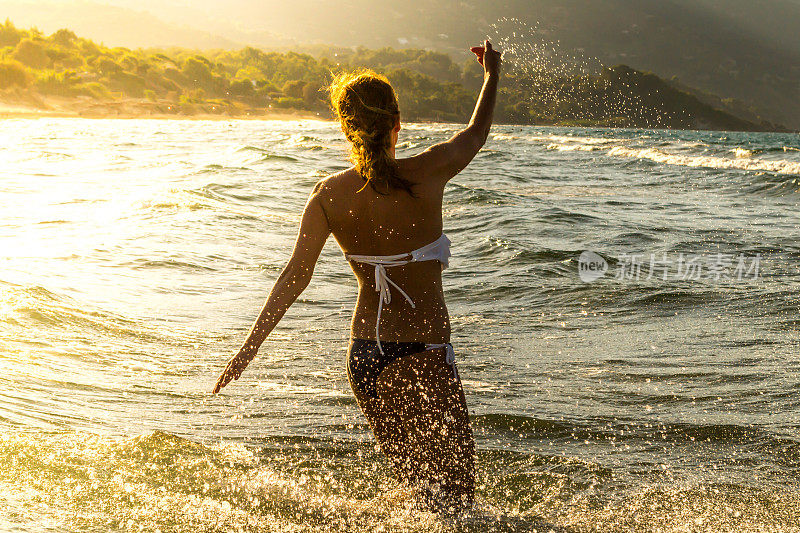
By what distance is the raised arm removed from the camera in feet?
10.4

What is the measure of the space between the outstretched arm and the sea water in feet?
2.79

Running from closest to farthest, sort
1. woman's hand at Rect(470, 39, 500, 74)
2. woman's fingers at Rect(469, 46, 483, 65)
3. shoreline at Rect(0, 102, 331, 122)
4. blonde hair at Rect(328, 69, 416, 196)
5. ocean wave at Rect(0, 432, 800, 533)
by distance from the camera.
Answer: blonde hair at Rect(328, 69, 416, 196) → ocean wave at Rect(0, 432, 800, 533) → woman's hand at Rect(470, 39, 500, 74) → woman's fingers at Rect(469, 46, 483, 65) → shoreline at Rect(0, 102, 331, 122)

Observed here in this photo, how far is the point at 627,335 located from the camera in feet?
24.1

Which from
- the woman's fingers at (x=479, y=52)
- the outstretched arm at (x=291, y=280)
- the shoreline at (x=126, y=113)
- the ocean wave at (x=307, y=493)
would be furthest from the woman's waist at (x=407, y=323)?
the shoreline at (x=126, y=113)

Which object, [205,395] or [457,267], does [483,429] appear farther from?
[457,267]

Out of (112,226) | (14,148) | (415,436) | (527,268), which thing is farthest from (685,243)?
(14,148)

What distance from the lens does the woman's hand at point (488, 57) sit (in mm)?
3604

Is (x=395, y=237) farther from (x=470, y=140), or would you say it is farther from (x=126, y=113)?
(x=126, y=113)

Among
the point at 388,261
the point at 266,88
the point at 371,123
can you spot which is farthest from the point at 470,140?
the point at 266,88

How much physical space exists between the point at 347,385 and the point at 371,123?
333 cm

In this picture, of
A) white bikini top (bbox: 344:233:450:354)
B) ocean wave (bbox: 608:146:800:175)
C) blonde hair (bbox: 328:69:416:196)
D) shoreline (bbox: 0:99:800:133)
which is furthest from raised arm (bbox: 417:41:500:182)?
shoreline (bbox: 0:99:800:133)

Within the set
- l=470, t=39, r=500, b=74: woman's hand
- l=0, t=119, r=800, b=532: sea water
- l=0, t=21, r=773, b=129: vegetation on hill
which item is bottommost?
l=0, t=119, r=800, b=532: sea water

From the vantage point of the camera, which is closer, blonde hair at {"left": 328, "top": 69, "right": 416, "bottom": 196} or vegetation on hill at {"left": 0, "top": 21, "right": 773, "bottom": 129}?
blonde hair at {"left": 328, "top": 69, "right": 416, "bottom": 196}

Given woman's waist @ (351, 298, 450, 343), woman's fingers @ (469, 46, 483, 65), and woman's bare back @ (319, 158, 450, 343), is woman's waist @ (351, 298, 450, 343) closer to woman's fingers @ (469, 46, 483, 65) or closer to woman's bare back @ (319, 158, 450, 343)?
woman's bare back @ (319, 158, 450, 343)
